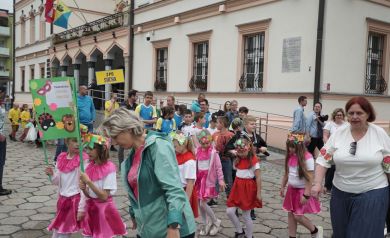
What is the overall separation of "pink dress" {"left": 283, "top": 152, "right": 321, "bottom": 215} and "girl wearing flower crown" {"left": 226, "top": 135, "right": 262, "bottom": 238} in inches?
14.5

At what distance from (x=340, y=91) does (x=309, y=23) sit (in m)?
2.22

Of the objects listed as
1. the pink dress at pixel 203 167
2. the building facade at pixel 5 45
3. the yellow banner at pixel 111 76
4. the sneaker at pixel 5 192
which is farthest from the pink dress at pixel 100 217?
the building facade at pixel 5 45

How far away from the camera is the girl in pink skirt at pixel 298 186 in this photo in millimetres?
4602

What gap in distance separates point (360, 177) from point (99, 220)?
2414 mm

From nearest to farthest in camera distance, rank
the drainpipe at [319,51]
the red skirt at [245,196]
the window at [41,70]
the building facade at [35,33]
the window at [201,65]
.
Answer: the red skirt at [245,196] < the drainpipe at [319,51] < the window at [201,65] < the building facade at [35,33] < the window at [41,70]

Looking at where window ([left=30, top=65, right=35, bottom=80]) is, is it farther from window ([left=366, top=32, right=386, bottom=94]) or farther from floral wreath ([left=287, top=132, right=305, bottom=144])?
floral wreath ([left=287, top=132, right=305, bottom=144])

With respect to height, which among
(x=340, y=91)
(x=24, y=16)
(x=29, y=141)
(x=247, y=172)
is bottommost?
(x=29, y=141)

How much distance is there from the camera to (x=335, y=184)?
3.54 meters

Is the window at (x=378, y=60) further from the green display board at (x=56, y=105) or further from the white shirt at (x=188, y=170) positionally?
the green display board at (x=56, y=105)

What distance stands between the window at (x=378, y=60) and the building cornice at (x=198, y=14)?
3595 mm

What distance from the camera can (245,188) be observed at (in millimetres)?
4914

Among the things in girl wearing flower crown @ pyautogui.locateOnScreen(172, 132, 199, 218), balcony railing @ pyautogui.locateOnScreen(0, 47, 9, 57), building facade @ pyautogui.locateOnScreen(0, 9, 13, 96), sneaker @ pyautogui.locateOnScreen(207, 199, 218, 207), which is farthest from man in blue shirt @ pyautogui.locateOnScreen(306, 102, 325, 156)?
balcony railing @ pyautogui.locateOnScreen(0, 47, 9, 57)

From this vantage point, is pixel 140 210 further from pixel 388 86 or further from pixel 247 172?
pixel 388 86

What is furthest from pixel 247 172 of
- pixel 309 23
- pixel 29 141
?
pixel 29 141
